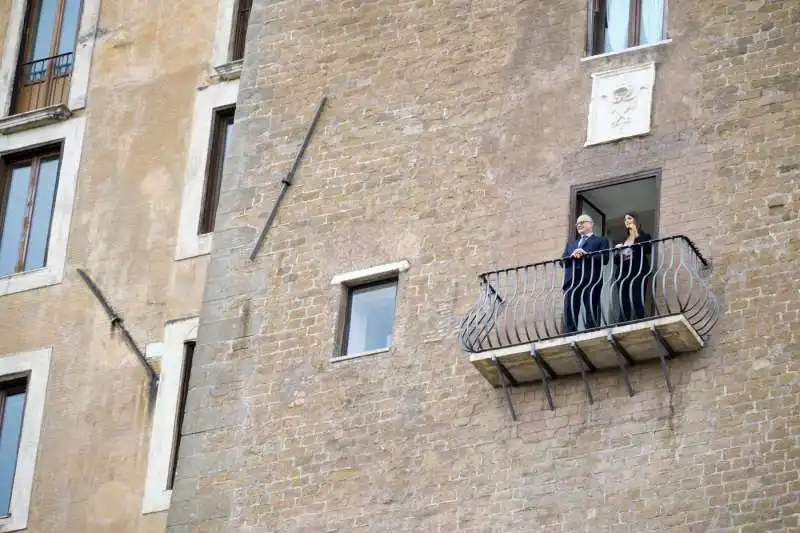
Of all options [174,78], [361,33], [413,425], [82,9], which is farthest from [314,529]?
[82,9]

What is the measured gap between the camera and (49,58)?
36.2 m

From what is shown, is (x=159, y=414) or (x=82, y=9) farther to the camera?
(x=82, y=9)

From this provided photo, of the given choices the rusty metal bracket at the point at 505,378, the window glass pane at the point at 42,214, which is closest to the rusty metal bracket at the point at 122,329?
the window glass pane at the point at 42,214

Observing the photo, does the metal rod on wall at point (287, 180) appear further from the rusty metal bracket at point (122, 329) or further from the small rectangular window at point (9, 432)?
the small rectangular window at point (9, 432)

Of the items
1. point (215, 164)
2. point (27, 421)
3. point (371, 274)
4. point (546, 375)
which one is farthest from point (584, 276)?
point (27, 421)

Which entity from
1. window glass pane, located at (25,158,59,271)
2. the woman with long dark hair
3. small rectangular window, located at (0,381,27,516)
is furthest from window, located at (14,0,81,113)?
the woman with long dark hair

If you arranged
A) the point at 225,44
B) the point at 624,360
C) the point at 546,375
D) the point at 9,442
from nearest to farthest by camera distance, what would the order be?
1. the point at 624,360
2. the point at 546,375
3. the point at 9,442
4. the point at 225,44

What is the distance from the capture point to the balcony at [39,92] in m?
35.3

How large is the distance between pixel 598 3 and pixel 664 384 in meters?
5.25

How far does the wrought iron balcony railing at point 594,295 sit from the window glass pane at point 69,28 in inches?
403

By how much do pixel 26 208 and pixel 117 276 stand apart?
2.38 m

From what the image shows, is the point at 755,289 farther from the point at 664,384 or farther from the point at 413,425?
the point at 413,425

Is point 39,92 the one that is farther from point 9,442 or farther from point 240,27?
point 9,442

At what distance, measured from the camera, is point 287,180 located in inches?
1205
